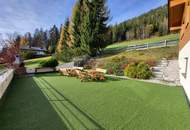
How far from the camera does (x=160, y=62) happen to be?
11273 millimetres

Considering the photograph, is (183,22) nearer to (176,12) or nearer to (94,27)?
(176,12)

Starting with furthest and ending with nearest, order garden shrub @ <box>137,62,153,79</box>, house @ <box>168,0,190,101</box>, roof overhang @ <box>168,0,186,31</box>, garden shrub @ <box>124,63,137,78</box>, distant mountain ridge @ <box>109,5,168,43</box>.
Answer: distant mountain ridge @ <box>109,5,168,43</box> → garden shrub @ <box>124,63,137,78</box> → garden shrub @ <box>137,62,153,79</box> → roof overhang @ <box>168,0,186,31</box> → house @ <box>168,0,190,101</box>

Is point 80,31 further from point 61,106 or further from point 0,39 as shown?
point 61,106

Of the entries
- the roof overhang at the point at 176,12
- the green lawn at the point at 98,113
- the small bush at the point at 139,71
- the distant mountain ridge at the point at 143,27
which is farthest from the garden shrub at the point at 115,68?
the distant mountain ridge at the point at 143,27

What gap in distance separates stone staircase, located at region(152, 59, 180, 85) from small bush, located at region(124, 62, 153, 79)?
1.50ft

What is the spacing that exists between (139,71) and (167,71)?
1735mm

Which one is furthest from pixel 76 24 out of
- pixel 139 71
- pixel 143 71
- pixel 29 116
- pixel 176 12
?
pixel 29 116

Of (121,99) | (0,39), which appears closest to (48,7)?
(121,99)

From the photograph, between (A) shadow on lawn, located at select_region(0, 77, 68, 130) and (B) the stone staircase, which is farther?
(B) the stone staircase

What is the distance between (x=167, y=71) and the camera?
395 inches

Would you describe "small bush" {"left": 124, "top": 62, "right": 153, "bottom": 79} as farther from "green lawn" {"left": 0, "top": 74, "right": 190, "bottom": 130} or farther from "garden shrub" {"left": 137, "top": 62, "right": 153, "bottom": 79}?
"green lawn" {"left": 0, "top": 74, "right": 190, "bottom": 130}

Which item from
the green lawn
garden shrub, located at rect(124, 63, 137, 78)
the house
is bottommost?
the green lawn

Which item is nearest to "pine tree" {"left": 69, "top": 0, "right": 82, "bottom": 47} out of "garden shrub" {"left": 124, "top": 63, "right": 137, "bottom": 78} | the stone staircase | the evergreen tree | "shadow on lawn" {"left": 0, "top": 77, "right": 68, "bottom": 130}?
"garden shrub" {"left": 124, "top": 63, "right": 137, "bottom": 78}

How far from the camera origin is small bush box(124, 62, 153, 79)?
1024 centimetres
